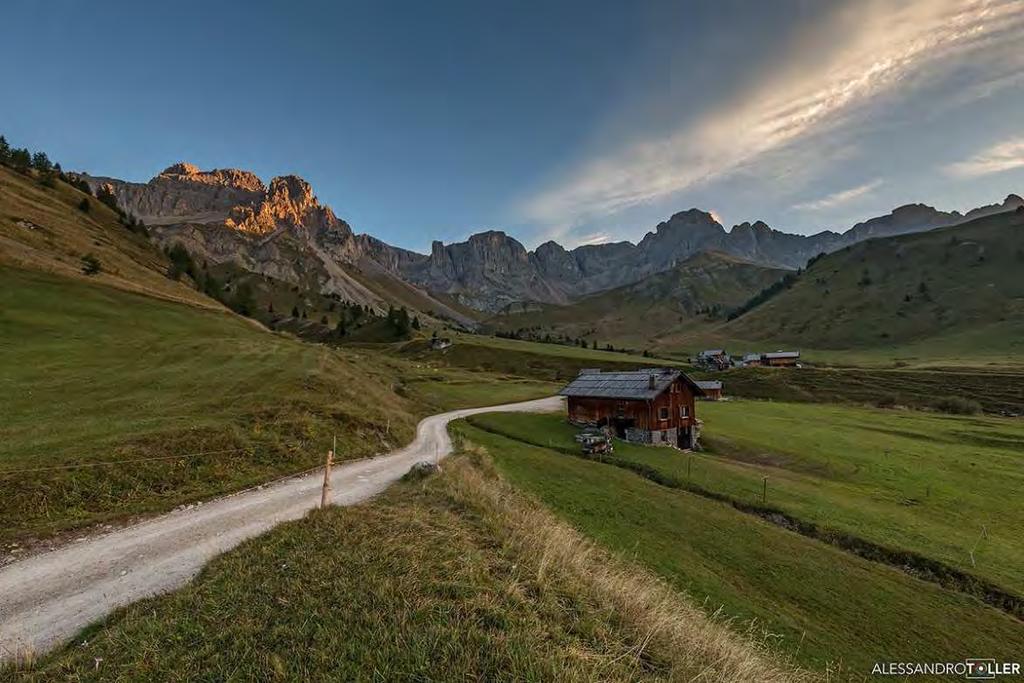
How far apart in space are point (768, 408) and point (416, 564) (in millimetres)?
94496

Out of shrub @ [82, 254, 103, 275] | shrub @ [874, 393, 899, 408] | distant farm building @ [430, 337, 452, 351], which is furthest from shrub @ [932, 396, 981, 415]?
shrub @ [82, 254, 103, 275]

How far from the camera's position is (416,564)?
1162cm

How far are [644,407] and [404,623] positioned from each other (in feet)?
174

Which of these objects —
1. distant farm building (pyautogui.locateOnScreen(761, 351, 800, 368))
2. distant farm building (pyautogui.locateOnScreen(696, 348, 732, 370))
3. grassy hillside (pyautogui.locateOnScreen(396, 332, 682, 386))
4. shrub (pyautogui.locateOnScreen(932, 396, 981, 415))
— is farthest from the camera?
distant farm building (pyautogui.locateOnScreen(696, 348, 732, 370))

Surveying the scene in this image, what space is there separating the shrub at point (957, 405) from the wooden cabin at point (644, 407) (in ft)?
232

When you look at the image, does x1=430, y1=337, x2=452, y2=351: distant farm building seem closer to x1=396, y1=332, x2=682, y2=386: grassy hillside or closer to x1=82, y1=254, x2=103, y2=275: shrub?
x1=396, y1=332, x2=682, y2=386: grassy hillside

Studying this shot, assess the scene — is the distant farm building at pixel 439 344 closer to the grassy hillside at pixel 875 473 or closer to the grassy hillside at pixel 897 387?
the grassy hillside at pixel 897 387

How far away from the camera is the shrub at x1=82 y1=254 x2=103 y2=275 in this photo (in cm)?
7369

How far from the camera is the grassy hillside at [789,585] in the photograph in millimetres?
18469

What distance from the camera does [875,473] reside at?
42.7 m

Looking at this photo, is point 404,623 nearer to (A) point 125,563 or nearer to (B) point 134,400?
(A) point 125,563

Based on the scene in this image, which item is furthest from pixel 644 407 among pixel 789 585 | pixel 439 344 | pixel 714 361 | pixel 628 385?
pixel 714 361

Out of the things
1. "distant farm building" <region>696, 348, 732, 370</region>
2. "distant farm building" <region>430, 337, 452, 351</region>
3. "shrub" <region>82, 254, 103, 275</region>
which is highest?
"shrub" <region>82, 254, 103, 275</region>

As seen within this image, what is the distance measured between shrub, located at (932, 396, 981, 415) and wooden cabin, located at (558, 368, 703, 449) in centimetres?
7057
